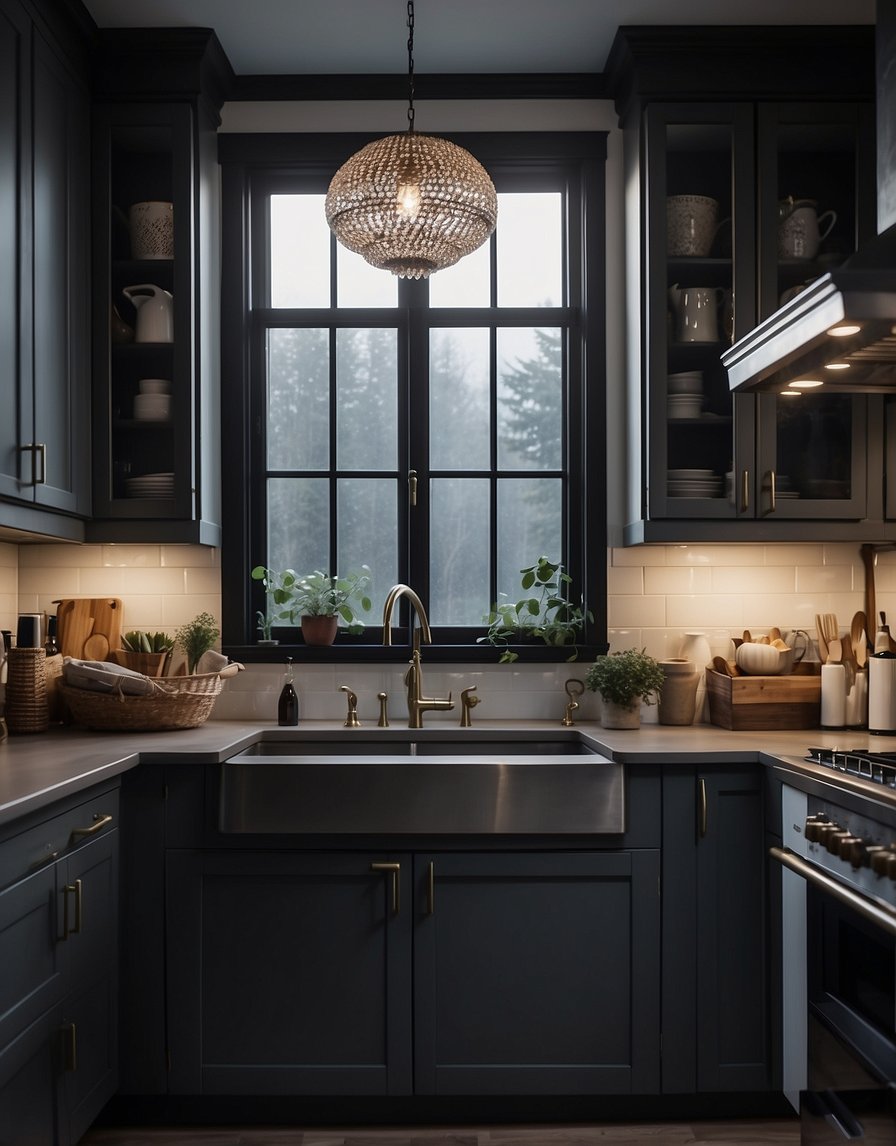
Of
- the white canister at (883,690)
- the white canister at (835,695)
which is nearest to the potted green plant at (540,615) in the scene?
the white canister at (835,695)

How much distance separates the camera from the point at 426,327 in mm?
3344

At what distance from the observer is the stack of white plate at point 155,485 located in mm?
2984

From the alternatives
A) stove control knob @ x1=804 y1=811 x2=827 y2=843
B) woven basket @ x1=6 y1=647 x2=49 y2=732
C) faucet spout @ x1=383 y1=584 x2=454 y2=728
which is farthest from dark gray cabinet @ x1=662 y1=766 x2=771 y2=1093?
woven basket @ x1=6 y1=647 x2=49 y2=732

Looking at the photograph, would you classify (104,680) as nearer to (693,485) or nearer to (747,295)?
(693,485)

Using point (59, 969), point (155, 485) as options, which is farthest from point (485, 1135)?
point (155, 485)

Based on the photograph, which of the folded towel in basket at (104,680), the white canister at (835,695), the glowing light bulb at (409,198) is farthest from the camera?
the white canister at (835,695)

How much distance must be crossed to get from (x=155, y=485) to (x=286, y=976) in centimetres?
143

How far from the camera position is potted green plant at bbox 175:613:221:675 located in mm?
3133

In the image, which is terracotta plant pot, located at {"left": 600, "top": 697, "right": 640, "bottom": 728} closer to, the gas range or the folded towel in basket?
the gas range

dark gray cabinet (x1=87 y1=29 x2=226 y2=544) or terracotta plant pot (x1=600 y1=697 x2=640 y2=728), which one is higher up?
dark gray cabinet (x1=87 y1=29 x2=226 y2=544)

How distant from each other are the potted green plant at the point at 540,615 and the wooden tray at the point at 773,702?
53cm

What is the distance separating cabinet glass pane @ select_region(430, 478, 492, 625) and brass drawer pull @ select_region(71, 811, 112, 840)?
135 cm

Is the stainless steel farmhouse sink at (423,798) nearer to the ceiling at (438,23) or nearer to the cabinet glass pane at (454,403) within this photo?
the cabinet glass pane at (454,403)

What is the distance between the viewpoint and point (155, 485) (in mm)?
2986
